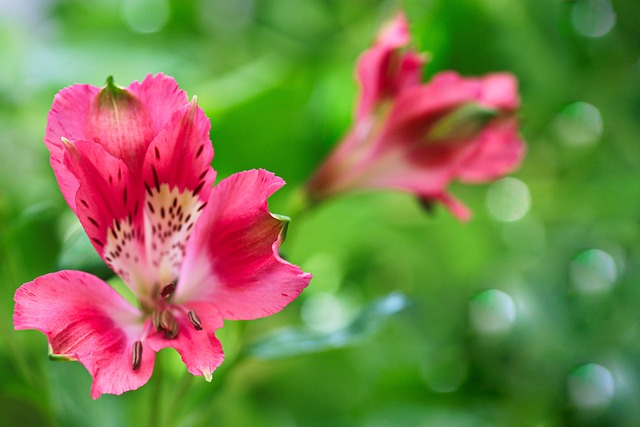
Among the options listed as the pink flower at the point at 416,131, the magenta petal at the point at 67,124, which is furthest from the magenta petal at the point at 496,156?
the magenta petal at the point at 67,124

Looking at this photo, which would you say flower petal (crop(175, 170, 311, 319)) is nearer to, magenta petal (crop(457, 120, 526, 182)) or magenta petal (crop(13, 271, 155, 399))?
magenta petal (crop(13, 271, 155, 399))

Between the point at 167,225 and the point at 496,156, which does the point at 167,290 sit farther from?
the point at 496,156

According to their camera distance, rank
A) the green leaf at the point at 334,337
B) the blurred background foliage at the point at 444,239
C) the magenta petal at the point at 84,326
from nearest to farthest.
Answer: the magenta petal at the point at 84,326, the green leaf at the point at 334,337, the blurred background foliage at the point at 444,239

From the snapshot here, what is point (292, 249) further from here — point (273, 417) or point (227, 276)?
point (227, 276)

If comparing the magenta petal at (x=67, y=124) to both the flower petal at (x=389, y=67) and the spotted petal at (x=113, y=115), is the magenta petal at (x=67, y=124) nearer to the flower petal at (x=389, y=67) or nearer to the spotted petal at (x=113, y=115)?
the spotted petal at (x=113, y=115)

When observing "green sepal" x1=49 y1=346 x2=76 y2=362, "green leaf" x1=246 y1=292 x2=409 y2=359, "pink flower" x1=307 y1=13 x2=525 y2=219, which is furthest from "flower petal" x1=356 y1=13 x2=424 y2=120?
"green sepal" x1=49 y1=346 x2=76 y2=362

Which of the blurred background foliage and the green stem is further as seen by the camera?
the blurred background foliage

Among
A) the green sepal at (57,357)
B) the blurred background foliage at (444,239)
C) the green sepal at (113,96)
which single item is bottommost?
the blurred background foliage at (444,239)
